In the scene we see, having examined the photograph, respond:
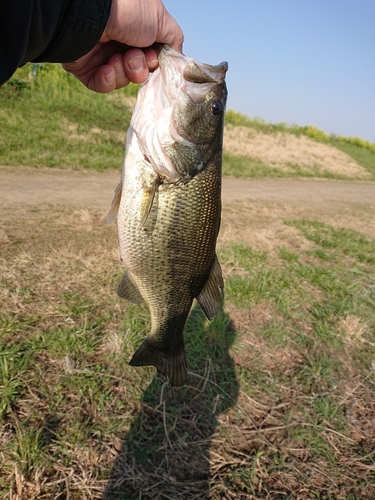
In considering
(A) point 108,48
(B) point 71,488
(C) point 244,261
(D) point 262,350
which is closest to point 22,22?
(A) point 108,48

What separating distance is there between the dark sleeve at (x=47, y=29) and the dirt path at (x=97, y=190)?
4425 millimetres

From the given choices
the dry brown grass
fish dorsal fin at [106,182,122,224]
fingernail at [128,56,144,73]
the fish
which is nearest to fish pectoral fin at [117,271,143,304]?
the fish

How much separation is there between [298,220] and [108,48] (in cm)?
574

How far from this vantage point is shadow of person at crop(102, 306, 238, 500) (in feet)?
7.25

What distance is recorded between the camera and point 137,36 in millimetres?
1832

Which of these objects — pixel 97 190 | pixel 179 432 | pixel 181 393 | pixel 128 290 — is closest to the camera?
pixel 128 290

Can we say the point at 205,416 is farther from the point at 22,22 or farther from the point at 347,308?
the point at 22,22

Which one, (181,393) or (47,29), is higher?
(47,29)

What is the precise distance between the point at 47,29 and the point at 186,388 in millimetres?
2285

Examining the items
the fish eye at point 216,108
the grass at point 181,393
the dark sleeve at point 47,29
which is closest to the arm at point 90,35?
the dark sleeve at point 47,29

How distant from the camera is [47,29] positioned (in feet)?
4.84

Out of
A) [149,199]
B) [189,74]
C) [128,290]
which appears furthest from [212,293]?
[189,74]

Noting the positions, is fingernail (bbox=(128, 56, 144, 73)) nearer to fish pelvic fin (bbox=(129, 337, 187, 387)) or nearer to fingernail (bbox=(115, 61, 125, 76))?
fingernail (bbox=(115, 61, 125, 76))

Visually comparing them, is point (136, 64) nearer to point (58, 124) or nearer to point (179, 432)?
point (179, 432)
